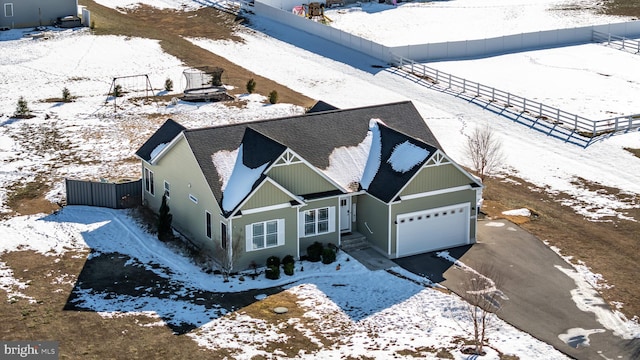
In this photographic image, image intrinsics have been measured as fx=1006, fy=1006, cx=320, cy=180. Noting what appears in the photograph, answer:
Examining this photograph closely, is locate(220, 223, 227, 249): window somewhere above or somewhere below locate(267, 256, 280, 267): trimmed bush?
above

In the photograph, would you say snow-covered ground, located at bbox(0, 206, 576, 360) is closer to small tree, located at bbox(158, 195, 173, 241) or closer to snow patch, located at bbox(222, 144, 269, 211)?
small tree, located at bbox(158, 195, 173, 241)

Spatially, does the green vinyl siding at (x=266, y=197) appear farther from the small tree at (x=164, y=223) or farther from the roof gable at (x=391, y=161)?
the small tree at (x=164, y=223)

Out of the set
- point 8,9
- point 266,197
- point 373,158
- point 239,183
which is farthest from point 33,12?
point 266,197

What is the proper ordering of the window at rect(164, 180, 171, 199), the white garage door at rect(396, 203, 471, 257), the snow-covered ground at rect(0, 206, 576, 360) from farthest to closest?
the window at rect(164, 180, 171, 199)
the white garage door at rect(396, 203, 471, 257)
the snow-covered ground at rect(0, 206, 576, 360)

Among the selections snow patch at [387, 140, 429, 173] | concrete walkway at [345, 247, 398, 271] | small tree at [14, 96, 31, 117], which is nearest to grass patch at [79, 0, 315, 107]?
small tree at [14, 96, 31, 117]

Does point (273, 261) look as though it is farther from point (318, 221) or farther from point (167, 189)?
point (167, 189)

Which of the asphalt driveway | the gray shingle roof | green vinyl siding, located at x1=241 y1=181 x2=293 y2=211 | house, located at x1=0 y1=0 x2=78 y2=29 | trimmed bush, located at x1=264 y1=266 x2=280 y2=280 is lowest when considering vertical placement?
the asphalt driveway
